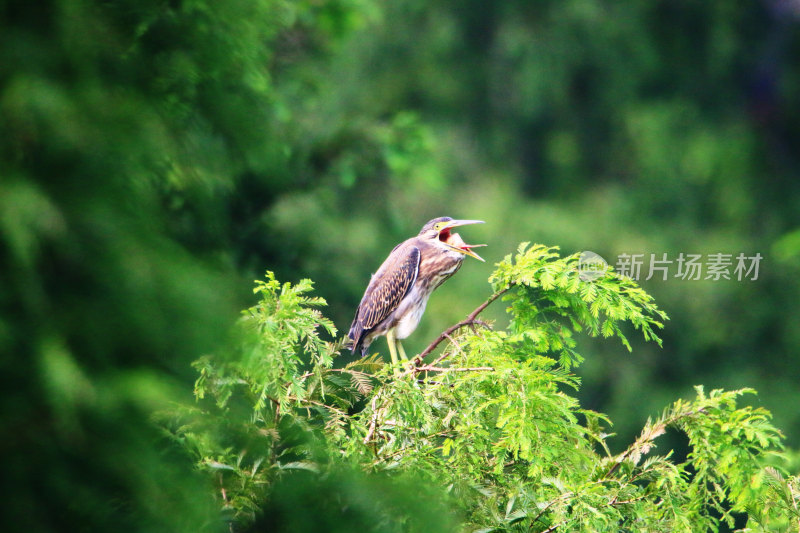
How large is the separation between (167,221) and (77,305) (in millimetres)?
92

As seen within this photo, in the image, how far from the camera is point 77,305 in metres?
0.52

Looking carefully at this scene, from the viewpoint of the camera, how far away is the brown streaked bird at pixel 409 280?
4090 millimetres

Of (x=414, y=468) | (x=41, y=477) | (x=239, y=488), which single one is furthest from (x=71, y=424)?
(x=414, y=468)

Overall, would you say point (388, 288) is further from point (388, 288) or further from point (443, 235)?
point (443, 235)

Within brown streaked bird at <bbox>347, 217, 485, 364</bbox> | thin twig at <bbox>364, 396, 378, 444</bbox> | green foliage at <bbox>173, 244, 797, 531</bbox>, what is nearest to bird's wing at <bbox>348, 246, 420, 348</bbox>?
brown streaked bird at <bbox>347, 217, 485, 364</bbox>

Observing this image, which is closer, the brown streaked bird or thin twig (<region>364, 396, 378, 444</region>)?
thin twig (<region>364, 396, 378, 444</region>)

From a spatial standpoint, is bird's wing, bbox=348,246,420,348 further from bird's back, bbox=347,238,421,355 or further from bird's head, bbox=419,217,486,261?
bird's head, bbox=419,217,486,261

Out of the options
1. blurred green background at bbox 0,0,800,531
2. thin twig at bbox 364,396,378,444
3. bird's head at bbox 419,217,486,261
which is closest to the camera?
blurred green background at bbox 0,0,800,531

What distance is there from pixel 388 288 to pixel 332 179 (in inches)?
81.1

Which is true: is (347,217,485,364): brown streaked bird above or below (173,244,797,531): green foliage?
above

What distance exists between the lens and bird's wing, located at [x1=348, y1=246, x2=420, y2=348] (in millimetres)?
4129

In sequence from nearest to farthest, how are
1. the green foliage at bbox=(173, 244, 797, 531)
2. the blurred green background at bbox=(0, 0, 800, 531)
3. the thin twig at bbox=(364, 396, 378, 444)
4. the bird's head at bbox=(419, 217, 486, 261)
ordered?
the blurred green background at bbox=(0, 0, 800, 531) < the green foliage at bbox=(173, 244, 797, 531) < the thin twig at bbox=(364, 396, 378, 444) < the bird's head at bbox=(419, 217, 486, 261)

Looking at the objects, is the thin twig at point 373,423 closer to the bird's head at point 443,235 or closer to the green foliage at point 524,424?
the green foliage at point 524,424

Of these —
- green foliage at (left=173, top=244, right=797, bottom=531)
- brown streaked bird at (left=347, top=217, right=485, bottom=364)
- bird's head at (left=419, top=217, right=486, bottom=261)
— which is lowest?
green foliage at (left=173, top=244, right=797, bottom=531)
